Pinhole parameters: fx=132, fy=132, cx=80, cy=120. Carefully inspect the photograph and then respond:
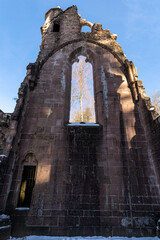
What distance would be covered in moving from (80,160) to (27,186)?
2539 mm

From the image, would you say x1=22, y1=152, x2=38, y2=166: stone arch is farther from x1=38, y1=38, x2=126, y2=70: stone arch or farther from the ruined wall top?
the ruined wall top

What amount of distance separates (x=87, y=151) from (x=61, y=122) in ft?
6.66

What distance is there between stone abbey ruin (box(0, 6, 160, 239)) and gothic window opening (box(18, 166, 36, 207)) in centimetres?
4

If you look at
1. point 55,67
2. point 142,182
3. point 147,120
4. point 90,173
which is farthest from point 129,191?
point 55,67

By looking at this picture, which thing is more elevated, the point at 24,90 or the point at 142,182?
the point at 24,90

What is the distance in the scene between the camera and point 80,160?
19.7 ft

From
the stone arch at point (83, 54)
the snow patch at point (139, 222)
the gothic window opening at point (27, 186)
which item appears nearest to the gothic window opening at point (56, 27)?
the stone arch at point (83, 54)

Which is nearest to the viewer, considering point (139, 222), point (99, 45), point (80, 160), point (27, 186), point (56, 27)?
point (139, 222)

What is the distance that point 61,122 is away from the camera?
22.7ft

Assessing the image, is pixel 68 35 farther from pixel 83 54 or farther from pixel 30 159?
pixel 30 159

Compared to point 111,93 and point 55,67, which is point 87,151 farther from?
point 55,67

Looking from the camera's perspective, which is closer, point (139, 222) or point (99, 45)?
point (139, 222)

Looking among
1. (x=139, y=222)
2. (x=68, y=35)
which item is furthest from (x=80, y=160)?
(x=68, y=35)

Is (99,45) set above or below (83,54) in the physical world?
above
